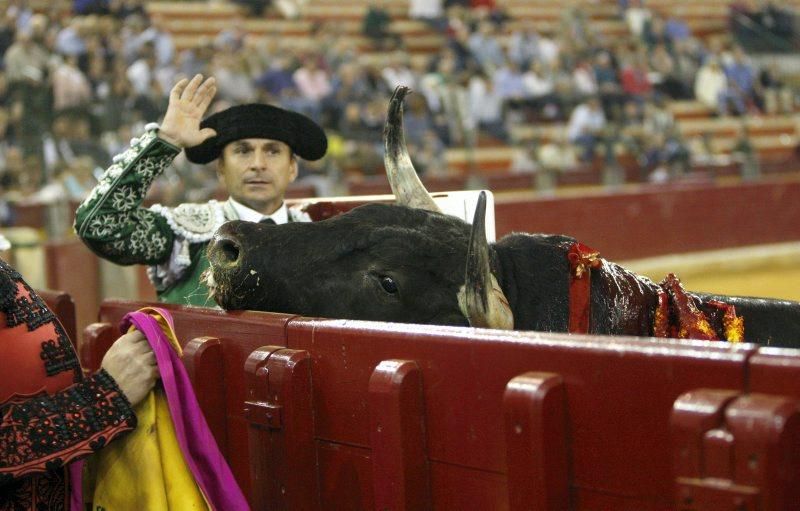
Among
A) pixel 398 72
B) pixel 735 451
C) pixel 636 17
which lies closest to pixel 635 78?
pixel 636 17

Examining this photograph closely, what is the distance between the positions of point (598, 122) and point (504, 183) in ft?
10.2

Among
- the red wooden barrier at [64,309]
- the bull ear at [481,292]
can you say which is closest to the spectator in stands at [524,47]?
the red wooden barrier at [64,309]

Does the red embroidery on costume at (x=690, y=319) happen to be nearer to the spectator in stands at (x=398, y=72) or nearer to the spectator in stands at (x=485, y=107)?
the spectator in stands at (x=398, y=72)

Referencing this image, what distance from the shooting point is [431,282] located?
2.50 m

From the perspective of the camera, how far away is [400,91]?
288 cm

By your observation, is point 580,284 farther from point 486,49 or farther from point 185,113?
point 486,49

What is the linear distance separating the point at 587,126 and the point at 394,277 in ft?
40.9

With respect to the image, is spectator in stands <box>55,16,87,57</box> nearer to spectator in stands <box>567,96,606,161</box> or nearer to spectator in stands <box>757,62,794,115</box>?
spectator in stands <box>567,96,606,161</box>

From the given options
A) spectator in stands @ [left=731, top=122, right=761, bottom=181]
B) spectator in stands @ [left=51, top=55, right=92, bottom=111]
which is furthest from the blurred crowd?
spectator in stands @ [left=731, top=122, right=761, bottom=181]

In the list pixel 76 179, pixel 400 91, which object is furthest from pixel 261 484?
pixel 76 179

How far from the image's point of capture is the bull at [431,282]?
240 centimetres

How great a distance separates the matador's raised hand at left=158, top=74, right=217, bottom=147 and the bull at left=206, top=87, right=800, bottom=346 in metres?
0.68

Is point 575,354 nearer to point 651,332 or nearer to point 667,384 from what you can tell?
point 667,384

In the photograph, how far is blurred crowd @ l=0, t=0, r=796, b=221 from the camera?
32.5 ft
